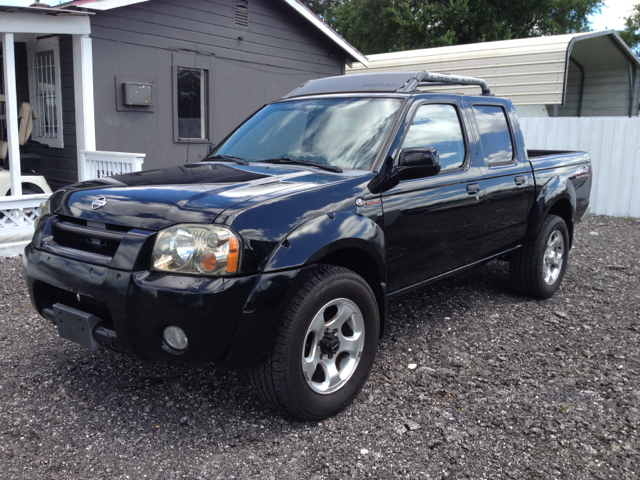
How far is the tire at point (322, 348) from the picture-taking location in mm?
2928

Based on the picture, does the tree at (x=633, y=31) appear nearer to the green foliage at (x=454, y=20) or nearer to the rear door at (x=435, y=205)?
the green foliage at (x=454, y=20)

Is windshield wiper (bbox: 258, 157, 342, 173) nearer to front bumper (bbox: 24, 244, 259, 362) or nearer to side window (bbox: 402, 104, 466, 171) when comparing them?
A: side window (bbox: 402, 104, 466, 171)

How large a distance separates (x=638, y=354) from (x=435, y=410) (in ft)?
6.40

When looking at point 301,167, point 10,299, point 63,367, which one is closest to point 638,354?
point 301,167

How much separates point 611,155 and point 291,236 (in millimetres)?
10587

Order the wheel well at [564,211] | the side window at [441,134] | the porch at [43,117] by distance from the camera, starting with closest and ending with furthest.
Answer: the side window at [441,134] → the wheel well at [564,211] → the porch at [43,117]

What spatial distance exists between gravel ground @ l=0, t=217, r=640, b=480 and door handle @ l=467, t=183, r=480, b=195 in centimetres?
116

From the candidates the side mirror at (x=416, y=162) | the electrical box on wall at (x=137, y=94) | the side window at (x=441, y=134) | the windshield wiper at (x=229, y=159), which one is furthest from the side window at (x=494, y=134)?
the electrical box on wall at (x=137, y=94)

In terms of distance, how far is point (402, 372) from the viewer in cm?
391

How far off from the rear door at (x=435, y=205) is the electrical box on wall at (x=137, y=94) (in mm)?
6438

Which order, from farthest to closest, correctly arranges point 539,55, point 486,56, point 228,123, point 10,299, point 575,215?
point 486,56 < point 539,55 < point 228,123 < point 575,215 < point 10,299

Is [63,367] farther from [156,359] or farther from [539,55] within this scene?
[539,55]

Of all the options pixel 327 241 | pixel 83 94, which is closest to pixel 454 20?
pixel 83 94

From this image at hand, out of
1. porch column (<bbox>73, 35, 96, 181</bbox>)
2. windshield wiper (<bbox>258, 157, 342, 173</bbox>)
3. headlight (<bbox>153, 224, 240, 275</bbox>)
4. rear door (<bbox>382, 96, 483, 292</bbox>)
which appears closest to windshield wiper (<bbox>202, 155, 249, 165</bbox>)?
windshield wiper (<bbox>258, 157, 342, 173</bbox>)
